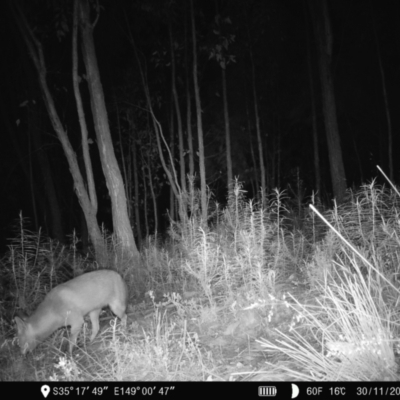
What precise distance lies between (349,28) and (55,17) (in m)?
14.8

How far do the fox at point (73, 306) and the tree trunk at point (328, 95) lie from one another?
760 centimetres

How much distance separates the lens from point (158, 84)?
58.5 feet

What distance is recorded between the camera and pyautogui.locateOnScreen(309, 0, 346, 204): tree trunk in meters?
10.9

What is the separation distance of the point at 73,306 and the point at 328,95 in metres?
9.34

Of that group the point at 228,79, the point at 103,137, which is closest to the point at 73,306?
the point at 103,137

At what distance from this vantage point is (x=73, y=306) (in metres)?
4.89

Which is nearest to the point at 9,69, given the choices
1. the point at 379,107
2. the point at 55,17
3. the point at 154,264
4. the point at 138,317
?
the point at 55,17

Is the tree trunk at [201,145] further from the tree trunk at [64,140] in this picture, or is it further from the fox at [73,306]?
the fox at [73,306]

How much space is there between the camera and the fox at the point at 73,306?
4.61 m
